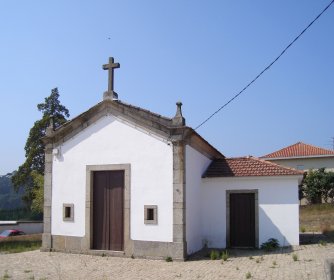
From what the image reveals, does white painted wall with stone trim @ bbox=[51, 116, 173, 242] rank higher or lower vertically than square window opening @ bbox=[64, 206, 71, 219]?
higher

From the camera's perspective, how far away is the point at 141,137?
13.4 m

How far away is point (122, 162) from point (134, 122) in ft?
4.56

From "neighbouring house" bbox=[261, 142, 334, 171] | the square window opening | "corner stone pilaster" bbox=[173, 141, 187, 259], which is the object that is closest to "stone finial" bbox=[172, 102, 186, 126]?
"corner stone pilaster" bbox=[173, 141, 187, 259]

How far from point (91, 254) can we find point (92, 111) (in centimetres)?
485

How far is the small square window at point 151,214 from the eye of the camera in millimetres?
12781

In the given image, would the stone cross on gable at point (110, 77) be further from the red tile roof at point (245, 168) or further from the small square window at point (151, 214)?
the red tile roof at point (245, 168)

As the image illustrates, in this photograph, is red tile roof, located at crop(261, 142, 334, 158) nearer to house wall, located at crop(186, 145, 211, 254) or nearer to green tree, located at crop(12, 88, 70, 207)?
green tree, located at crop(12, 88, 70, 207)

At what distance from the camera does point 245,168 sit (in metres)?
15.1

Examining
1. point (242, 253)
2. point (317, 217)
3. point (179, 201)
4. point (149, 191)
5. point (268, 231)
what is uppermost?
point (149, 191)

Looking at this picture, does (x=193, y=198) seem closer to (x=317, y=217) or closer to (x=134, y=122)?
(x=134, y=122)

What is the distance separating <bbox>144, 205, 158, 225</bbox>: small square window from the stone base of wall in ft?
2.11

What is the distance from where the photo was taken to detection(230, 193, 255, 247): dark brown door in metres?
14.7

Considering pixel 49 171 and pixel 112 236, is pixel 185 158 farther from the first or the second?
pixel 49 171

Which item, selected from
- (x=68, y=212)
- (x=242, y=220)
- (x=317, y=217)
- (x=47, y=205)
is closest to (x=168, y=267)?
(x=242, y=220)
